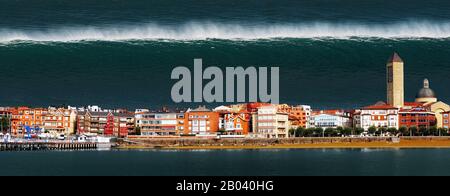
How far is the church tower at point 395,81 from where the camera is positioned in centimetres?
4862

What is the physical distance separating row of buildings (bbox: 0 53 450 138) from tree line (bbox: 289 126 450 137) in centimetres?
93

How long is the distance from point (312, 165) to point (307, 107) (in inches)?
904

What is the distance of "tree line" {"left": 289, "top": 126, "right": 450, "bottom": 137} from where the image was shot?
4556cm

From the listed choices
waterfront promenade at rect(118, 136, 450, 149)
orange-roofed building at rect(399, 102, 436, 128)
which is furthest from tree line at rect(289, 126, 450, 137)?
waterfront promenade at rect(118, 136, 450, 149)

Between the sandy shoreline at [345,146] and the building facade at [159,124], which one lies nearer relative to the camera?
the sandy shoreline at [345,146]

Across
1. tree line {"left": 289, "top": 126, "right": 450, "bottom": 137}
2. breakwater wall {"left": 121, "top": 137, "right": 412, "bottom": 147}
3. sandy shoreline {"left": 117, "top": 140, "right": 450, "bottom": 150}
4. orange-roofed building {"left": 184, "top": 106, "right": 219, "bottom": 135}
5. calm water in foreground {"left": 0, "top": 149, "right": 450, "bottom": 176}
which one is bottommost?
calm water in foreground {"left": 0, "top": 149, "right": 450, "bottom": 176}

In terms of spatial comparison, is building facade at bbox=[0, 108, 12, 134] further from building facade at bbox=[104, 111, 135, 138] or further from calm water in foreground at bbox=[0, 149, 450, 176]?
calm water in foreground at bbox=[0, 149, 450, 176]

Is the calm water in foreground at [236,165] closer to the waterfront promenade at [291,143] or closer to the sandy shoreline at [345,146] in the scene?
the sandy shoreline at [345,146]

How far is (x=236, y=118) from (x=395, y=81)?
724cm

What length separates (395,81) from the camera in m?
49.2

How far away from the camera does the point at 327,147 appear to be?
138 ft

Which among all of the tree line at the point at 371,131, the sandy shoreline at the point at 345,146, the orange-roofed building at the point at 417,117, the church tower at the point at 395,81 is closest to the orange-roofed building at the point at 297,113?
the tree line at the point at 371,131

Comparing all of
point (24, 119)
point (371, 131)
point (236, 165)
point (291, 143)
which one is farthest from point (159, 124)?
point (236, 165)

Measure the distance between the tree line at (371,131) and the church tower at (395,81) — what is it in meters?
3.12
